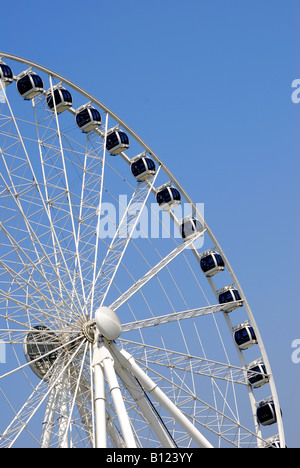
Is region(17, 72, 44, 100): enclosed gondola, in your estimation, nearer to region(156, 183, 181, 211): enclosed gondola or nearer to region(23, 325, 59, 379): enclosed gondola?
region(156, 183, 181, 211): enclosed gondola

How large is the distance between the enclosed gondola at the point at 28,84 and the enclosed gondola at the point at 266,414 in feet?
54.2

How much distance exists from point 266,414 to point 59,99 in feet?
52.4

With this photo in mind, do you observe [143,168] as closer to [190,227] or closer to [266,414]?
[190,227]

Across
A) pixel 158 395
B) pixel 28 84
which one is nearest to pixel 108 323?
pixel 158 395

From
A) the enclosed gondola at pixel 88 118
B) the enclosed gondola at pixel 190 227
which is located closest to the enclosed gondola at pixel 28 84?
the enclosed gondola at pixel 88 118

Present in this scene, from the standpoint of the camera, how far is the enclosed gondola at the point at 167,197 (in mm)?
44906

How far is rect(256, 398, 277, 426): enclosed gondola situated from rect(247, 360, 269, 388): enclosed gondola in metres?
0.99

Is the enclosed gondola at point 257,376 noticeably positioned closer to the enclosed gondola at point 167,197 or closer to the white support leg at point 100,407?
the enclosed gondola at point 167,197

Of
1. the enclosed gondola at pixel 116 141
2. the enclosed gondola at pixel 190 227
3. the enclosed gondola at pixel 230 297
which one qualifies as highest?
the enclosed gondola at pixel 116 141

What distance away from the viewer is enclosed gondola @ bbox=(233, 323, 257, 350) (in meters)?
46.1

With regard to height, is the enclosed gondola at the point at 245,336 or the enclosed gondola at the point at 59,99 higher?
the enclosed gondola at the point at 59,99

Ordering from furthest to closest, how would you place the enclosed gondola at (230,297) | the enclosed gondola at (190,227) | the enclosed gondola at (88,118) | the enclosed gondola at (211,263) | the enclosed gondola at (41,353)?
the enclosed gondola at (211,263)
the enclosed gondola at (230,297)
the enclosed gondola at (190,227)
the enclosed gondola at (88,118)
the enclosed gondola at (41,353)
